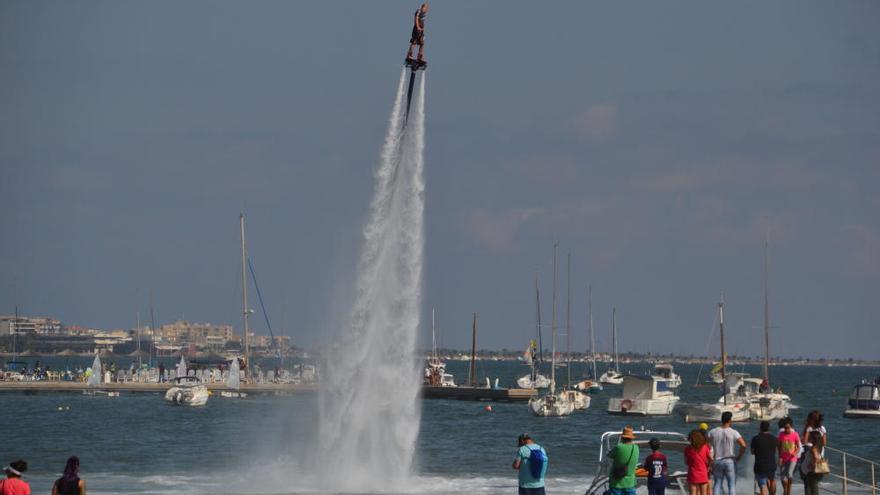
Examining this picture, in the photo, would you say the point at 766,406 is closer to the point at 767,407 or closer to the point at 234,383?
the point at 767,407

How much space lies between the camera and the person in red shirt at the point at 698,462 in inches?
1041

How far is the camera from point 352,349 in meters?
40.5

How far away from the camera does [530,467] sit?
26.5m

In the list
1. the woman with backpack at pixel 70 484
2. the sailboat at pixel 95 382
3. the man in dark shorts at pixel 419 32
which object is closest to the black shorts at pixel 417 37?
the man in dark shorts at pixel 419 32

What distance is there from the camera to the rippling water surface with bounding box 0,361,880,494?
4359 centimetres

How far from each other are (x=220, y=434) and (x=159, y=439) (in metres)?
4.71

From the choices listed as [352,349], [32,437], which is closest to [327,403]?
[352,349]

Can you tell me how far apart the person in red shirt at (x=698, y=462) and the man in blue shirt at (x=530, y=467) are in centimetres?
304

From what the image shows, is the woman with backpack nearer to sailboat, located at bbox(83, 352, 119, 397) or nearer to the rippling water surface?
the rippling water surface

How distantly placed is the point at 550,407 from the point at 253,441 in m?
34.4

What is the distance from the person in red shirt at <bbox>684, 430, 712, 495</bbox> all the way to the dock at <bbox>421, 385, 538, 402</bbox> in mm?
85700

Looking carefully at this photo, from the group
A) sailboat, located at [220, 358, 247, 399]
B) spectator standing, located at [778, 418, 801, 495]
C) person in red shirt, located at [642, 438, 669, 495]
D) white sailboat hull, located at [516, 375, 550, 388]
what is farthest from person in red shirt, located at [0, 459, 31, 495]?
white sailboat hull, located at [516, 375, 550, 388]

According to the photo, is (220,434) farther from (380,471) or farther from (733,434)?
(733,434)

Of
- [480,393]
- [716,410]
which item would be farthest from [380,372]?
[480,393]
